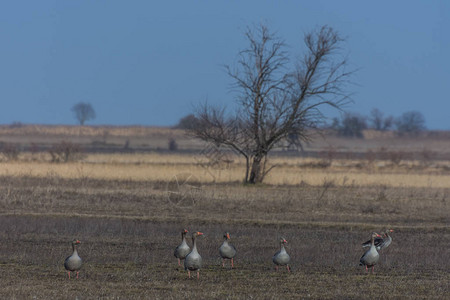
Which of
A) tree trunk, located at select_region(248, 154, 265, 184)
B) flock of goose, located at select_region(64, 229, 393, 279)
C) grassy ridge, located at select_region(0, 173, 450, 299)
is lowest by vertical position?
grassy ridge, located at select_region(0, 173, 450, 299)

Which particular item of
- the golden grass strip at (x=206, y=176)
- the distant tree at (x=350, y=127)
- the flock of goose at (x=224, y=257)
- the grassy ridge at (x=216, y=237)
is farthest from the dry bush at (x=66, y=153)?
the distant tree at (x=350, y=127)

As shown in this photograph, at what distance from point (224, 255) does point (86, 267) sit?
268cm

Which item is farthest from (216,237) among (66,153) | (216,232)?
(66,153)

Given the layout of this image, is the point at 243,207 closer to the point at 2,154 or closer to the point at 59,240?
the point at 59,240

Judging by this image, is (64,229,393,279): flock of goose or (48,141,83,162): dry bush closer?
(64,229,393,279): flock of goose

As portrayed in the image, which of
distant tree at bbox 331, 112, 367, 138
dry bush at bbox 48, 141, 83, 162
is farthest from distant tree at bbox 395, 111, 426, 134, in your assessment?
dry bush at bbox 48, 141, 83, 162

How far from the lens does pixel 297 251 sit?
16875 mm

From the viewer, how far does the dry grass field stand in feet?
40.1

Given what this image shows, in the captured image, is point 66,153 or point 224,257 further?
point 66,153

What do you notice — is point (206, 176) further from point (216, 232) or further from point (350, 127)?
point (350, 127)

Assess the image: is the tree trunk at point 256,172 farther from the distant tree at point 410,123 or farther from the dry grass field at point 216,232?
the distant tree at point 410,123

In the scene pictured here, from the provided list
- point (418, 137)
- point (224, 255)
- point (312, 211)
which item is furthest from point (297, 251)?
point (418, 137)

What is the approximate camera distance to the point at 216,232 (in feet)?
67.5

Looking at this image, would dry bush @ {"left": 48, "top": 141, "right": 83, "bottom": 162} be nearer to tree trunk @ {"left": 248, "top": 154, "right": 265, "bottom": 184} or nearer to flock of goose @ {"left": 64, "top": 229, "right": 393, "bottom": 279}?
tree trunk @ {"left": 248, "top": 154, "right": 265, "bottom": 184}
